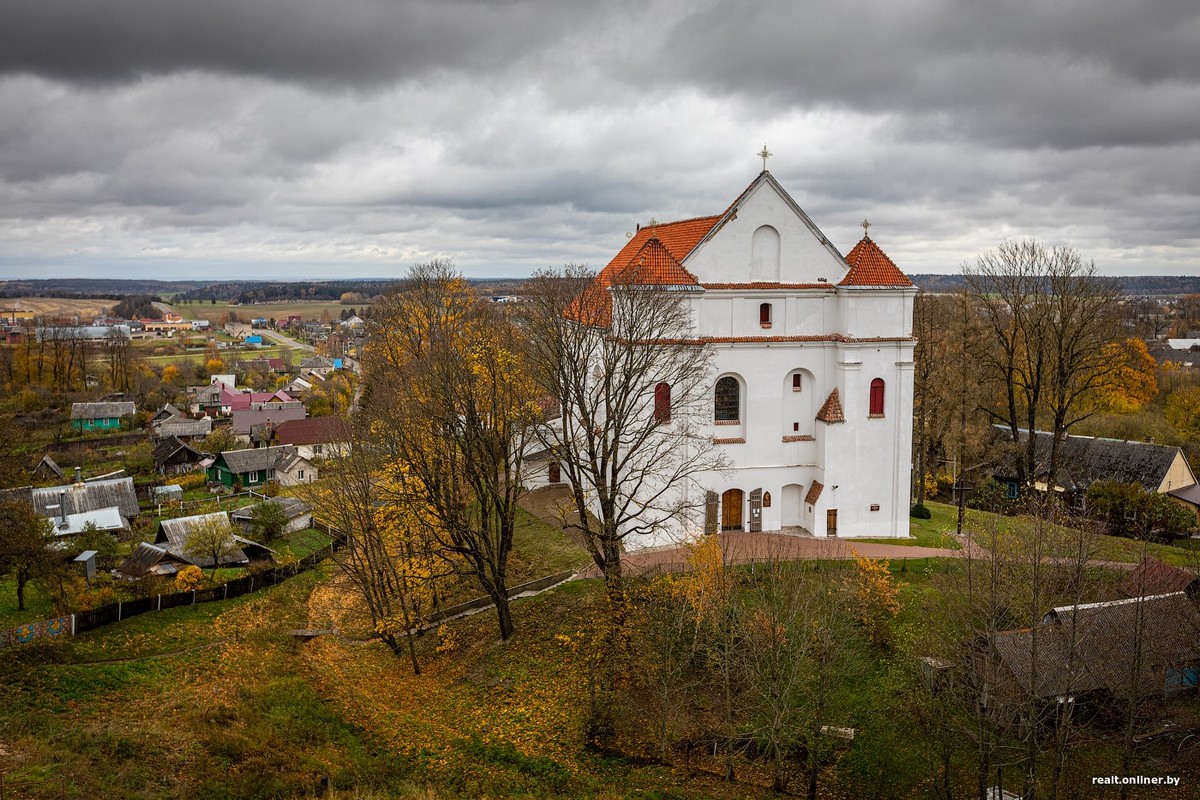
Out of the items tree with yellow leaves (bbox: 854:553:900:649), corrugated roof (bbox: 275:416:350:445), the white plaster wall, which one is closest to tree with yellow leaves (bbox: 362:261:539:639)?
the white plaster wall

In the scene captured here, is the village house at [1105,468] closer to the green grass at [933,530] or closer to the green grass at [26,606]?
the green grass at [933,530]

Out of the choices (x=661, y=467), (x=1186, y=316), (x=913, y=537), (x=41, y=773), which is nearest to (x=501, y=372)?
(x=661, y=467)

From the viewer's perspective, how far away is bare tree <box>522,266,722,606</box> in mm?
23375

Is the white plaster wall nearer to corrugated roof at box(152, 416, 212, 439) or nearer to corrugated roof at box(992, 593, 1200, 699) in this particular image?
corrugated roof at box(992, 593, 1200, 699)

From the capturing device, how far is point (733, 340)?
2941 cm

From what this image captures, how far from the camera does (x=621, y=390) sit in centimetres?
2416

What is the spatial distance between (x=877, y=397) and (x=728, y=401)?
579 centimetres

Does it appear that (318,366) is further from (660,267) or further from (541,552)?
(660,267)

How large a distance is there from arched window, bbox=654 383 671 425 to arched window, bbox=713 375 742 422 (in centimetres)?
236

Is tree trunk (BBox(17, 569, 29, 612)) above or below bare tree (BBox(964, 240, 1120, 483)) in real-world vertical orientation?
below

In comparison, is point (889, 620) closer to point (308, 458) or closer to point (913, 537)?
point (913, 537)

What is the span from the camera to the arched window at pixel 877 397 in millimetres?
30266

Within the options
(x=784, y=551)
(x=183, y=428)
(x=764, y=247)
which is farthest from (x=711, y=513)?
(x=183, y=428)

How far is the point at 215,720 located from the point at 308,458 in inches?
1637
